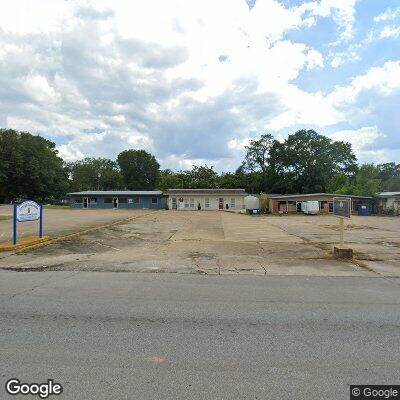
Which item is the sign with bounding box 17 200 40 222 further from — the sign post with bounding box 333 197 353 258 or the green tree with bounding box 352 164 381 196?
the green tree with bounding box 352 164 381 196

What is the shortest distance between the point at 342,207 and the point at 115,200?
2275 inches

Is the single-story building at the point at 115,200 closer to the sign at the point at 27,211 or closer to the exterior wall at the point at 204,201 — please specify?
the exterior wall at the point at 204,201

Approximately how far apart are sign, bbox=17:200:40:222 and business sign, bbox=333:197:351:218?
1169 centimetres

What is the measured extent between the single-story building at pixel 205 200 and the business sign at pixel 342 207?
172 ft

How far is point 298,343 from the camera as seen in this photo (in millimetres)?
4492

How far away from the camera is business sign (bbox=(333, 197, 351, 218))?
38.8ft

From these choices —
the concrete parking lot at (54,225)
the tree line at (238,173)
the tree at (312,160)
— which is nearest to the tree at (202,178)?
the tree line at (238,173)

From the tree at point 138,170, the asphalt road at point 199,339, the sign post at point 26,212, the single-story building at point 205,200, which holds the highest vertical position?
the tree at point 138,170

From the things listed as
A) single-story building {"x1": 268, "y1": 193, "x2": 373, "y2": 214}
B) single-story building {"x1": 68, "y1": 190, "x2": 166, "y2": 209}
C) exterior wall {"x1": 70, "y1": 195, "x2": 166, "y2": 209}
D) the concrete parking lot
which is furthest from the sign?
exterior wall {"x1": 70, "y1": 195, "x2": 166, "y2": 209}

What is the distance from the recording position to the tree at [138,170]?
11112 centimetres

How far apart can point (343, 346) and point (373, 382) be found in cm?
86

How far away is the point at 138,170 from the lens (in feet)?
370

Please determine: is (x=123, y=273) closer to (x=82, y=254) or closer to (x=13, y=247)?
(x=82, y=254)

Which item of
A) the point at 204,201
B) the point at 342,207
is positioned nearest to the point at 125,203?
the point at 204,201
